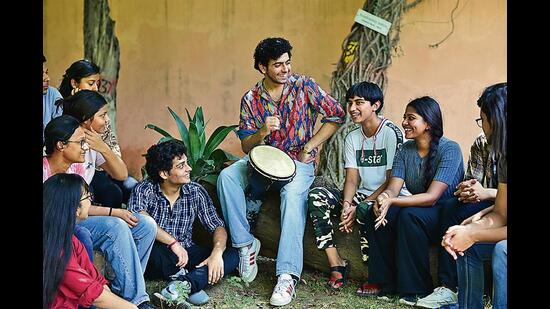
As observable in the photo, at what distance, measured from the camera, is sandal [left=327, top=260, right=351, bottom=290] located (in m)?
4.73

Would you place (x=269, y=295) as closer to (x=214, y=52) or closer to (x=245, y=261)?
(x=245, y=261)

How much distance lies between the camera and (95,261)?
13.9ft

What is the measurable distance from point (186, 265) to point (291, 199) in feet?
2.29

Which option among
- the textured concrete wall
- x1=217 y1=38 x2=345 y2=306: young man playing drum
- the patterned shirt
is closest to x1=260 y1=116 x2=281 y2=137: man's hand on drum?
x1=217 y1=38 x2=345 y2=306: young man playing drum

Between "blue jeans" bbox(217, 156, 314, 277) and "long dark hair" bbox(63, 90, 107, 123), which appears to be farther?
"blue jeans" bbox(217, 156, 314, 277)

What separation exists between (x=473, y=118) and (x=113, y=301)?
3.69 m

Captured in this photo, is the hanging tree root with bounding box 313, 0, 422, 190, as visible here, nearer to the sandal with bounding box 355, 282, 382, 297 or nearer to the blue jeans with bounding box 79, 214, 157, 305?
the sandal with bounding box 355, 282, 382, 297

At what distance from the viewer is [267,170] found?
4.63 metres

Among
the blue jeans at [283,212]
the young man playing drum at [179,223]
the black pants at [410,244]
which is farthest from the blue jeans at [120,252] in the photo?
the black pants at [410,244]

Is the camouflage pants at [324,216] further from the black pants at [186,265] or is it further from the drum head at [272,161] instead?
the black pants at [186,265]

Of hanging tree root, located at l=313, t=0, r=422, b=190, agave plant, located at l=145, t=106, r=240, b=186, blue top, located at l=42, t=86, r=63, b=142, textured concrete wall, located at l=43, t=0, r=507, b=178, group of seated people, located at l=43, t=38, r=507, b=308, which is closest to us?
group of seated people, located at l=43, t=38, r=507, b=308

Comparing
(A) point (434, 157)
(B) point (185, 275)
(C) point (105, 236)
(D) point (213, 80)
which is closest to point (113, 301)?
(C) point (105, 236)

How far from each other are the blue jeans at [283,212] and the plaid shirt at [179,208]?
9 cm

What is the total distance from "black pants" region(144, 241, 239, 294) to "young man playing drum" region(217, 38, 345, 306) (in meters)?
0.18
